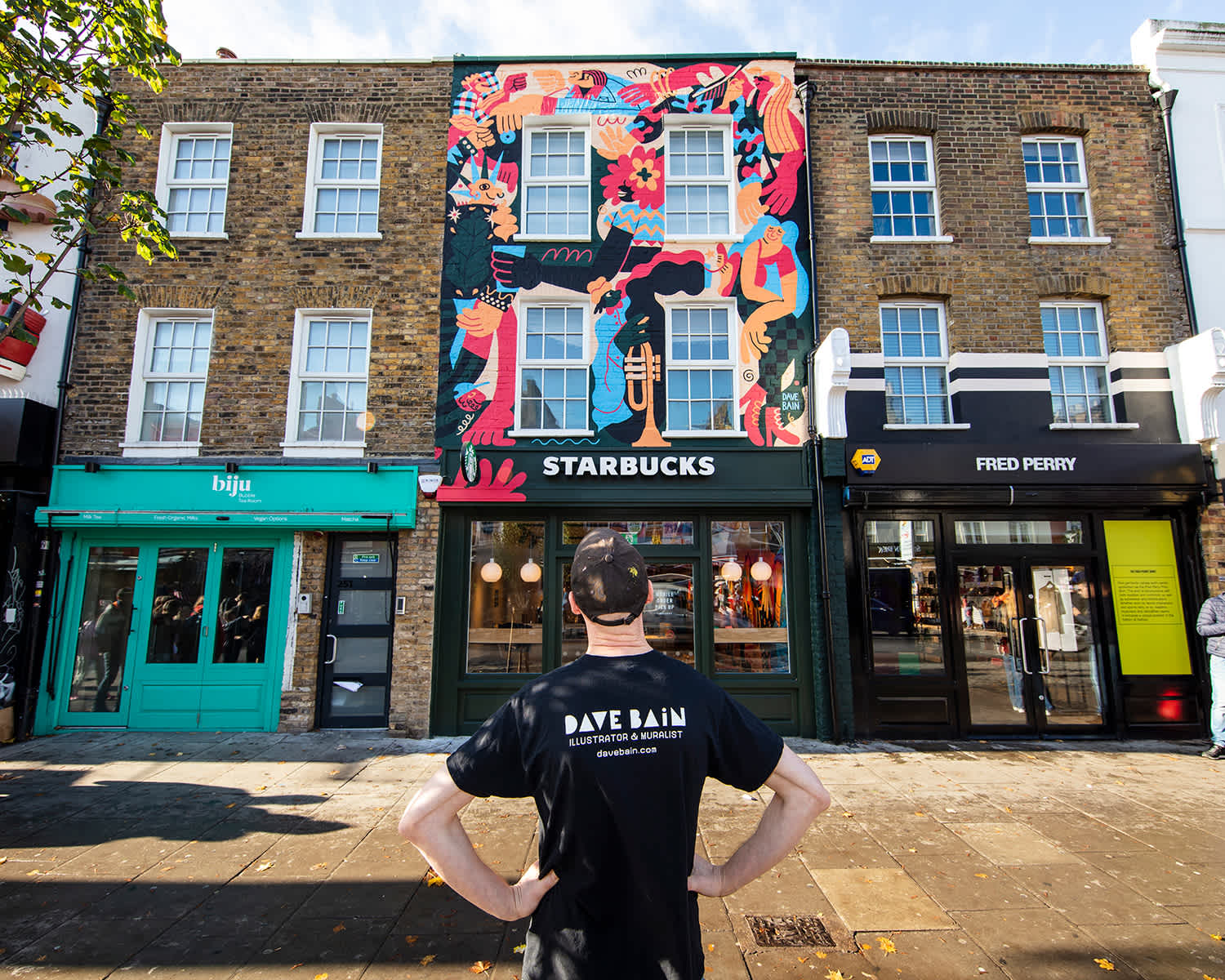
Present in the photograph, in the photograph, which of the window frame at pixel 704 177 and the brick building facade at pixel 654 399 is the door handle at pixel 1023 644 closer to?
the brick building facade at pixel 654 399

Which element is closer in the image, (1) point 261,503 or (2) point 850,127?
(1) point 261,503

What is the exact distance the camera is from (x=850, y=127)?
930 cm

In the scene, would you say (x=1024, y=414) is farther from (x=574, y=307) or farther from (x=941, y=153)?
(x=574, y=307)

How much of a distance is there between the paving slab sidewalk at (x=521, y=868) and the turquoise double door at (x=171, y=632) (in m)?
1.18

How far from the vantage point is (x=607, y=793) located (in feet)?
5.34

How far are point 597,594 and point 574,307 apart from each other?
778cm

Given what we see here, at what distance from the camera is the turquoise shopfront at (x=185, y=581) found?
8180 millimetres

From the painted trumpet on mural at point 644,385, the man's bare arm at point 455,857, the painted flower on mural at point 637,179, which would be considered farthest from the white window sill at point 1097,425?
the man's bare arm at point 455,857

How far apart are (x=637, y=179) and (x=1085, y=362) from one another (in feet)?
23.2

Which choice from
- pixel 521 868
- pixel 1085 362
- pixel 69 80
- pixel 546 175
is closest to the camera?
pixel 521 868

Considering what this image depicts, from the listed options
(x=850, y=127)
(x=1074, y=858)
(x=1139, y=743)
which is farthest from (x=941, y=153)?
(x=1074, y=858)

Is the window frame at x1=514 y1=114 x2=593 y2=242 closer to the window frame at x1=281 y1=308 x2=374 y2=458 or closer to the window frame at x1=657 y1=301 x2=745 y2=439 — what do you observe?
the window frame at x1=657 y1=301 x2=745 y2=439

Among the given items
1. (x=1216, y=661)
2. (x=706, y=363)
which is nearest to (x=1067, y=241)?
(x=706, y=363)

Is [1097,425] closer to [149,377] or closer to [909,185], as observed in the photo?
[909,185]
